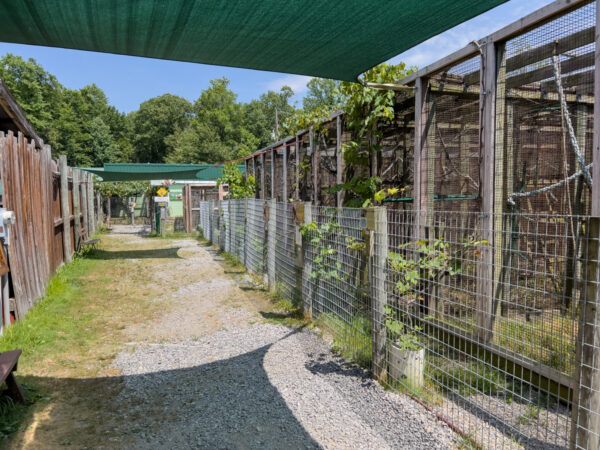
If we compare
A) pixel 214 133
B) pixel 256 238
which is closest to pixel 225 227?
pixel 256 238

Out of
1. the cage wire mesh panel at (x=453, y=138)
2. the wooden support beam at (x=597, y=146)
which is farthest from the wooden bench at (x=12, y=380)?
the wooden support beam at (x=597, y=146)

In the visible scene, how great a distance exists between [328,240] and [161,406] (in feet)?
7.31

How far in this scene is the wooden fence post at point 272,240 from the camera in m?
6.30

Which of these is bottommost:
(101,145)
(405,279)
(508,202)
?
(405,279)

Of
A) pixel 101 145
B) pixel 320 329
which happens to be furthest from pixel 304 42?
pixel 101 145

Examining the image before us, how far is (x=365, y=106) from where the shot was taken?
5.20m

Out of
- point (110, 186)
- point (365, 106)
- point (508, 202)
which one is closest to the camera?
point (508, 202)

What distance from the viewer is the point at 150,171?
1509 cm

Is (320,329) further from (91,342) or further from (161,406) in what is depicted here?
(91,342)

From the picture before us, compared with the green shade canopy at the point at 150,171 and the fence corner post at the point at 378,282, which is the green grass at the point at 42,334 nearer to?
the fence corner post at the point at 378,282

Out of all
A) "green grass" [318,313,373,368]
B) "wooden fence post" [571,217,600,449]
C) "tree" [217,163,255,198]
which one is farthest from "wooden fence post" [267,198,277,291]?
"tree" [217,163,255,198]

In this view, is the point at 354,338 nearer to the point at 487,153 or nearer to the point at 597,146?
the point at 487,153

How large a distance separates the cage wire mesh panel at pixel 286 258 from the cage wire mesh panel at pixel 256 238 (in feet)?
2.64

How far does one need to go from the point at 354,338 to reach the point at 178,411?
1.65 meters
